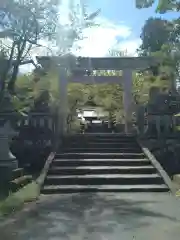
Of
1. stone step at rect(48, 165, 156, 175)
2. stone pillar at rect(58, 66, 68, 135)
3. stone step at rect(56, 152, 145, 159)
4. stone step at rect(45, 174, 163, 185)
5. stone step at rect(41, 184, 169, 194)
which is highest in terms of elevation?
stone pillar at rect(58, 66, 68, 135)

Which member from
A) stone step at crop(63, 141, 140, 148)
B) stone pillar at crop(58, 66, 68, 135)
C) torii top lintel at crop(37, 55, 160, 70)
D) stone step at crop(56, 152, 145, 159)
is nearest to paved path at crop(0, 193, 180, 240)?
stone step at crop(56, 152, 145, 159)

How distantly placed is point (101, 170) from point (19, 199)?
3.55 m

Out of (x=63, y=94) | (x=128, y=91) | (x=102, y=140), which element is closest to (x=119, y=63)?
(x=128, y=91)

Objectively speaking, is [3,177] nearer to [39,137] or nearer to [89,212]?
[89,212]

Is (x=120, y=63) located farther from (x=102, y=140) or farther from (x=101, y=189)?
(x=101, y=189)

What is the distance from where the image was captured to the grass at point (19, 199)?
7144 millimetres

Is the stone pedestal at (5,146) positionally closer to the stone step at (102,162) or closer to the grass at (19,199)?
the grass at (19,199)

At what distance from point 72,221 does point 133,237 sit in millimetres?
1342

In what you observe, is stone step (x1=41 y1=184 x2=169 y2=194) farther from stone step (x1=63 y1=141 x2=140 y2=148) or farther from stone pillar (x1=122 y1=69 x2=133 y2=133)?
stone pillar (x1=122 y1=69 x2=133 y2=133)

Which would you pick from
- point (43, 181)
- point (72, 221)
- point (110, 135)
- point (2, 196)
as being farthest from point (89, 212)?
point (110, 135)

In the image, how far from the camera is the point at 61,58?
33.9ft

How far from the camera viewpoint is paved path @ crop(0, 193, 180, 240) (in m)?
5.59

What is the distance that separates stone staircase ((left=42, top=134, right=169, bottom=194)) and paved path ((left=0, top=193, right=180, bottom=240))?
2.63 ft

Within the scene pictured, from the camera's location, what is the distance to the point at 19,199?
778 centimetres
